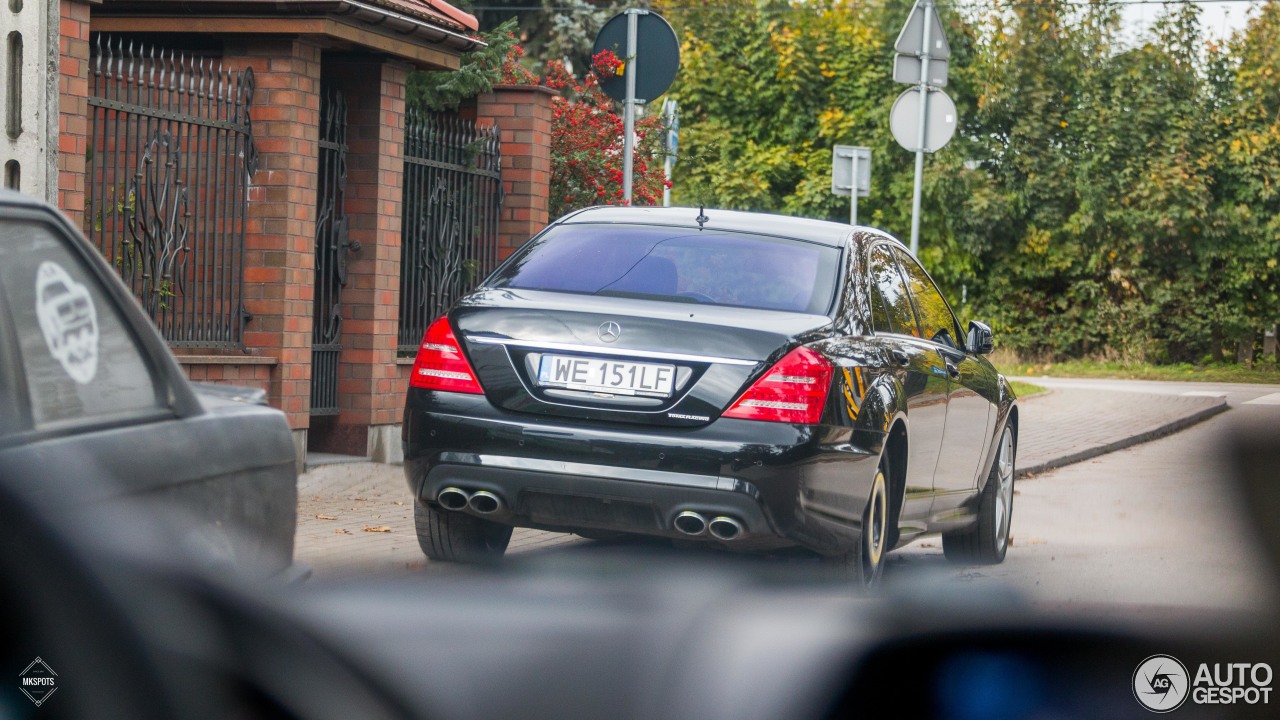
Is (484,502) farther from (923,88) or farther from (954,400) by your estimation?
(923,88)

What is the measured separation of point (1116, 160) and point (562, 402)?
27.2 meters

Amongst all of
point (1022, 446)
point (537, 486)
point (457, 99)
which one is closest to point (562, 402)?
point (537, 486)

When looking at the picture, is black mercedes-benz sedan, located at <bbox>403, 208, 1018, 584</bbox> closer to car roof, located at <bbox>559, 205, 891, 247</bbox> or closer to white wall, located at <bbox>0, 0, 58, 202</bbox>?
car roof, located at <bbox>559, 205, 891, 247</bbox>

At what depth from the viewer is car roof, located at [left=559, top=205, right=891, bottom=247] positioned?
6.39 metres

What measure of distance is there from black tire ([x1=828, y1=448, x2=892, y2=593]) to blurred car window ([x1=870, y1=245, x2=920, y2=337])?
2.31 feet

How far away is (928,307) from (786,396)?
7.76 ft

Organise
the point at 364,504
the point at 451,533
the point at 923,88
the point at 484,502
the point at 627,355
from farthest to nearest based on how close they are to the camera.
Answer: the point at 923,88, the point at 364,504, the point at 451,533, the point at 484,502, the point at 627,355

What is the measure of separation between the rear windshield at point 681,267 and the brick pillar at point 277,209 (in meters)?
3.19

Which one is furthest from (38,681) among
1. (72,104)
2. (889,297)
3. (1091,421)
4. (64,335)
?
(1091,421)

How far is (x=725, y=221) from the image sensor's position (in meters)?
6.50

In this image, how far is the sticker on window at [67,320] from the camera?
6.84 ft

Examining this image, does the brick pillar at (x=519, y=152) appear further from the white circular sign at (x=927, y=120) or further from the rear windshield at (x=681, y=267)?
the rear windshield at (x=681, y=267)

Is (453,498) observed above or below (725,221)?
below

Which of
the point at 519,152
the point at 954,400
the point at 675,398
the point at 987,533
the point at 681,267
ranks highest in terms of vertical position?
the point at 519,152
